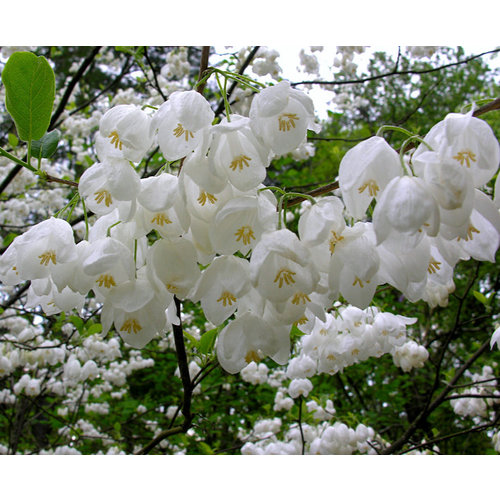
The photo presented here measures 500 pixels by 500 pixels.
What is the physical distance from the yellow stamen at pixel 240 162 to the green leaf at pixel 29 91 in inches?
21.3

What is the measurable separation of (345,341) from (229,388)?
464 centimetres

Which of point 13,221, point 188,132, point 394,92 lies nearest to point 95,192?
point 188,132

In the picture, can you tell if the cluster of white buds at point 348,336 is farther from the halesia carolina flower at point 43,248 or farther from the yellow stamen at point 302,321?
the halesia carolina flower at point 43,248

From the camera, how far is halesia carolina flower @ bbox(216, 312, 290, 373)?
1051 millimetres

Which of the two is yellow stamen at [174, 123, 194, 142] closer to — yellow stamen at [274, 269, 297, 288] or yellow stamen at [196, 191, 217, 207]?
yellow stamen at [196, 191, 217, 207]

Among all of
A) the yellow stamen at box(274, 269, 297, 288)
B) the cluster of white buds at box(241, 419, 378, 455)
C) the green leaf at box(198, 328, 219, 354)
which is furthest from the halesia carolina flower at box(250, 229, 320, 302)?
the cluster of white buds at box(241, 419, 378, 455)

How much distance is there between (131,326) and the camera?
3.56ft

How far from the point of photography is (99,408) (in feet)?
22.8

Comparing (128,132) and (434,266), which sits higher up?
(128,132)

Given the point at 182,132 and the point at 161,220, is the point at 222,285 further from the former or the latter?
the point at 182,132

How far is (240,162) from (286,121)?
151 millimetres

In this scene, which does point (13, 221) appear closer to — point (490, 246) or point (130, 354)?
point (130, 354)

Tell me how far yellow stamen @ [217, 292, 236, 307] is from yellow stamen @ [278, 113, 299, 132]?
0.36 m

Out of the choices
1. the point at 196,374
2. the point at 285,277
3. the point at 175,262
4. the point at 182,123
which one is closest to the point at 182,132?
the point at 182,123
